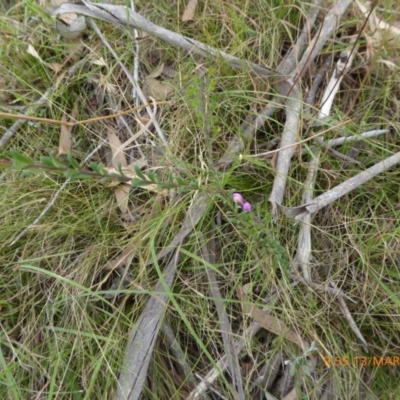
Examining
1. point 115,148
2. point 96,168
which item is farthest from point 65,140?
point 96,168

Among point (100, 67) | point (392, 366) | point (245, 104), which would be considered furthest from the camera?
point (100, 67)

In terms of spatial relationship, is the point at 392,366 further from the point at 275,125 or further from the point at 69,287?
the point at 69,287

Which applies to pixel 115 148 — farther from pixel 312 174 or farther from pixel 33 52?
pixel 312 174

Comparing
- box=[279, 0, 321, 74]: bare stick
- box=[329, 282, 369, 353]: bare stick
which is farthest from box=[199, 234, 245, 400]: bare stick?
box=[279, 0, 321, 74]: bare stick

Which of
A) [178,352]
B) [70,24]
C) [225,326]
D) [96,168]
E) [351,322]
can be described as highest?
[96,168]

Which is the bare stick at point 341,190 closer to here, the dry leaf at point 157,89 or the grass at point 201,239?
the grass at point 201,239

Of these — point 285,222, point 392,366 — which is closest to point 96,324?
point 285,222

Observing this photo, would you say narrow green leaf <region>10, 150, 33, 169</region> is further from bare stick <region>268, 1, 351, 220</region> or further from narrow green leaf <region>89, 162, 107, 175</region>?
bare stick <region>268, 1, 351, 220</region>
